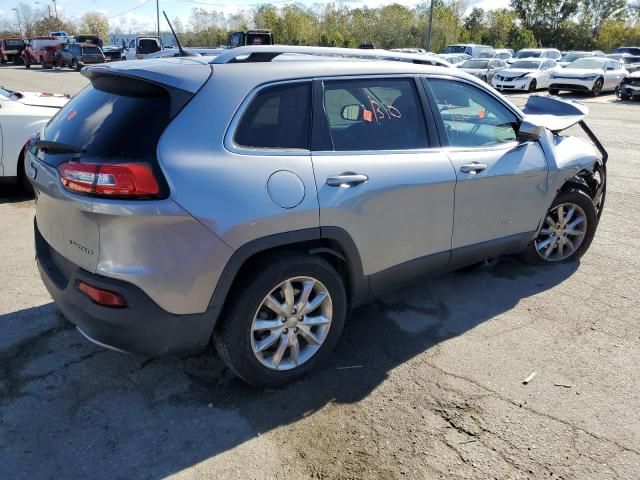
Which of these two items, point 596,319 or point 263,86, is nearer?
point 263,86

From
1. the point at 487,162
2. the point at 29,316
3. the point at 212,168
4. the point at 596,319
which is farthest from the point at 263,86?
the point at 596,319

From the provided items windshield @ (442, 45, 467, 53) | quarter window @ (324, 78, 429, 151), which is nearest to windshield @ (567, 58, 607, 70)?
windshield @ (442, 45, 467, 53)

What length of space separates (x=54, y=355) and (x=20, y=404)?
469mm

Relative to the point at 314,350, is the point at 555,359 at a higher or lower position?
lower

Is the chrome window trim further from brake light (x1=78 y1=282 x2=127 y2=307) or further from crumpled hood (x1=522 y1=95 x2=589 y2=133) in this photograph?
crumpled hood (x1=522 y1=95 x2=589 y2=133)

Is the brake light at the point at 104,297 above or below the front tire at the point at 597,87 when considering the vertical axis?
above

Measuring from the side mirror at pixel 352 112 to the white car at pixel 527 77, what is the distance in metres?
20.8

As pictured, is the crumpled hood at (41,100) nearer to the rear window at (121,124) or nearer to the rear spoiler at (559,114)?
the rear window at (121,124)

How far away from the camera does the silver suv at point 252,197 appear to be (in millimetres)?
2418

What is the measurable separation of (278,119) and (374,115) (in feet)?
2.30

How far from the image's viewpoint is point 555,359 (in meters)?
3.34

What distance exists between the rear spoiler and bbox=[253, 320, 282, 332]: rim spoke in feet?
9.95

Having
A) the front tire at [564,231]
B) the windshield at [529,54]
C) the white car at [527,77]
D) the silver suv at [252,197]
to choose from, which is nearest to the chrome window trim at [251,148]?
the silver suv at [252,197]

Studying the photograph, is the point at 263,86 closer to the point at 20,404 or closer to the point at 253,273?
the point at 253,273
